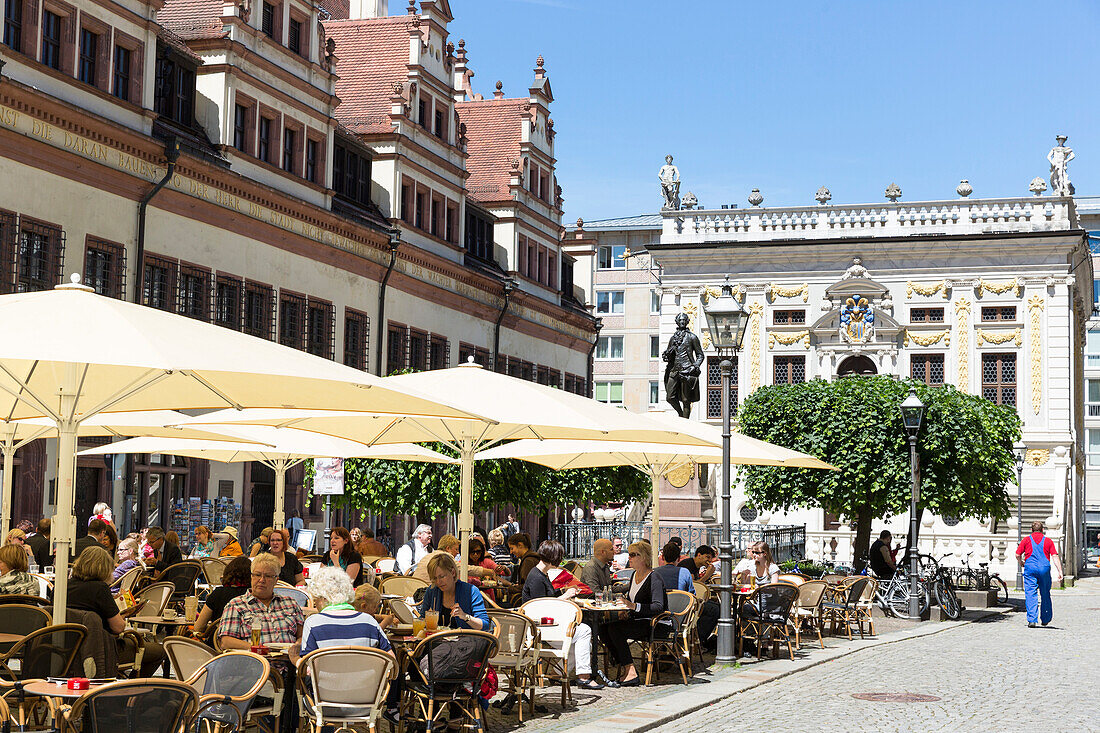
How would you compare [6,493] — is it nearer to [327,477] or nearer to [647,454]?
[647,454]

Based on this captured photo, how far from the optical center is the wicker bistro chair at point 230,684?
8.10m

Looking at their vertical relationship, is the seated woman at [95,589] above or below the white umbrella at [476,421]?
below

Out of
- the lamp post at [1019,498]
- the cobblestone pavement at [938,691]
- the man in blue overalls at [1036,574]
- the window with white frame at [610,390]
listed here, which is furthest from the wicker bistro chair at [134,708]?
the window with white frame at [610,390]

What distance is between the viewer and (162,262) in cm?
2688

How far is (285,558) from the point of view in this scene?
49.8 feet

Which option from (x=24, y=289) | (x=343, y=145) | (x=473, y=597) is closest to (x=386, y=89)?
(x=343, y=145)

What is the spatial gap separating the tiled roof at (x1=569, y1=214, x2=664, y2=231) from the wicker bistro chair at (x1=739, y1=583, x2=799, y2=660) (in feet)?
222

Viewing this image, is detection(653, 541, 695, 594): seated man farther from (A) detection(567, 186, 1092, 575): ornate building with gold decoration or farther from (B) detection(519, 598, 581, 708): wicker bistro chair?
(A) detection(567, 186, 1092, 575): ornate building with gold decoration

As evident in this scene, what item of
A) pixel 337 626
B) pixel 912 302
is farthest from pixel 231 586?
pixel 912 302

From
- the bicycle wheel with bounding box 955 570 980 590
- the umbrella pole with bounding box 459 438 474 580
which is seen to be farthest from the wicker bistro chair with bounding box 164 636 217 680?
the bicycle wheel with bounding box 955 570 980 590

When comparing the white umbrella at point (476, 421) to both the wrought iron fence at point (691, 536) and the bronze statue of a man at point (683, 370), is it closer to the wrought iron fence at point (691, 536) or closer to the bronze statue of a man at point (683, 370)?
the bronze statue of a man at point (683, 370)

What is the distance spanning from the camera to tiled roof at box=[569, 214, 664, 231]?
83.9 m

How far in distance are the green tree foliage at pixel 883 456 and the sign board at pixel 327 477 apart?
33.2ft

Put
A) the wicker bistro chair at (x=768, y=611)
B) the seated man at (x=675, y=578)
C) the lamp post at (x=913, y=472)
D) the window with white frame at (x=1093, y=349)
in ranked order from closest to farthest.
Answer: the seated man at (x=675, y=578), the wicker bistro chair at (x=768, y=611), the lamp post at (x=913, y=472), the window with white frame at (x=1093, y=349)
